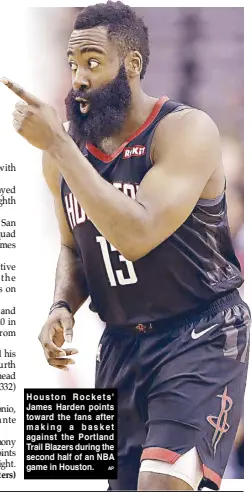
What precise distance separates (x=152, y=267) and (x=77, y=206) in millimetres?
248

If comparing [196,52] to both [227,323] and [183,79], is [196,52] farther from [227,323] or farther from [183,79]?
[227,323]

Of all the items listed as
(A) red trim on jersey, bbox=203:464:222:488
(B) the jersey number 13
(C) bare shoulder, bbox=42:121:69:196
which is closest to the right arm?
(C) bare shoulder, bbox=42:121:69:196

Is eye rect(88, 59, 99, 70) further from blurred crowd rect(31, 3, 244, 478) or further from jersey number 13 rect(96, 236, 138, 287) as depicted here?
jersey number 13 rect(96, 236, 138, 287)

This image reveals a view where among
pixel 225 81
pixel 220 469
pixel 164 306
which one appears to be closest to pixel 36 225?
pixel 164 306

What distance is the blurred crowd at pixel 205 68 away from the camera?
2191 millimetres

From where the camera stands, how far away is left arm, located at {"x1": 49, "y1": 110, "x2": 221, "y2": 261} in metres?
1.72

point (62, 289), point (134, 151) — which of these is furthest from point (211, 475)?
point (134, 151)

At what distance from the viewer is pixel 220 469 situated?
6.32 ft

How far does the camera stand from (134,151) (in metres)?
1.96

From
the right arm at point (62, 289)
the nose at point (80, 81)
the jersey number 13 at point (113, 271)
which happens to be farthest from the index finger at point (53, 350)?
the nose at point (80, 81)

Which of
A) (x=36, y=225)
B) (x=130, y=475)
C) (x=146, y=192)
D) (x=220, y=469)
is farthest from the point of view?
(x=36, y=225)

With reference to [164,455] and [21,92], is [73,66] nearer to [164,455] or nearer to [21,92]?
[21,92]

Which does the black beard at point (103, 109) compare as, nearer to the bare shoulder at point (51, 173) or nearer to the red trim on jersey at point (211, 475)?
the bare shoulder at point (51, 173)

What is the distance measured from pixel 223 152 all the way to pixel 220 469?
0.76 meters
